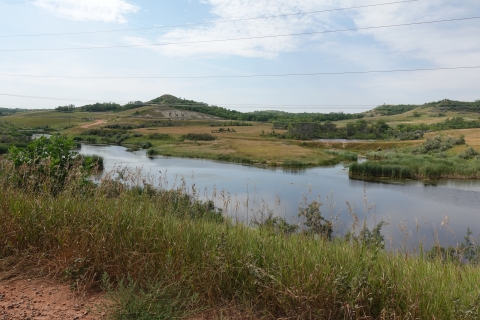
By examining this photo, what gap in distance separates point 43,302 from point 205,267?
1.32m

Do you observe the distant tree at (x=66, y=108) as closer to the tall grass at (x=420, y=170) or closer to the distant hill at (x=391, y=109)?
the tall grass at (x=420, y=170)

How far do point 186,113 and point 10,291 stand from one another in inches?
1755

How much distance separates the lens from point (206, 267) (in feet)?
10.8

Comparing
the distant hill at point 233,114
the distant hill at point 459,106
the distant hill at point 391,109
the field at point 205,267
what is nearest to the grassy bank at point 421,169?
the distant hill at point 233,114

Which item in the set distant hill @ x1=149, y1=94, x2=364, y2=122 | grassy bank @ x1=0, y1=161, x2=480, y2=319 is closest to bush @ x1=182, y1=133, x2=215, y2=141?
distant hill @ x1=149, y1=94, x2=364, y2=122

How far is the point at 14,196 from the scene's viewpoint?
4512 millimetres

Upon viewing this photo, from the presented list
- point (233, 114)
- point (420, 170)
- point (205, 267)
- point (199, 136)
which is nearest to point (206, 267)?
point (205, 267)

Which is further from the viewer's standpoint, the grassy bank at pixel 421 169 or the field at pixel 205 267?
the grassy bank at pixel 421 169

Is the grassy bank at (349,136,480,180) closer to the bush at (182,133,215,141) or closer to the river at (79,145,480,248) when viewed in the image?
the river at (79,145,480,248)

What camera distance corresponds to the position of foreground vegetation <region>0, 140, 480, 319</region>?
2.82 meters

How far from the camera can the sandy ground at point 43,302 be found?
2.80 metres

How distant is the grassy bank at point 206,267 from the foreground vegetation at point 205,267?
1cm

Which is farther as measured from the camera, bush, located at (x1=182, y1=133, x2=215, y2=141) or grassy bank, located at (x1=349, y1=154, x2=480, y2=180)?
bush, located at (x1=182, y1=133, x2=215, y2=141)

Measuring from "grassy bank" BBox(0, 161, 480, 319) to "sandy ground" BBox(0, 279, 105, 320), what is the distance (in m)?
0.13
